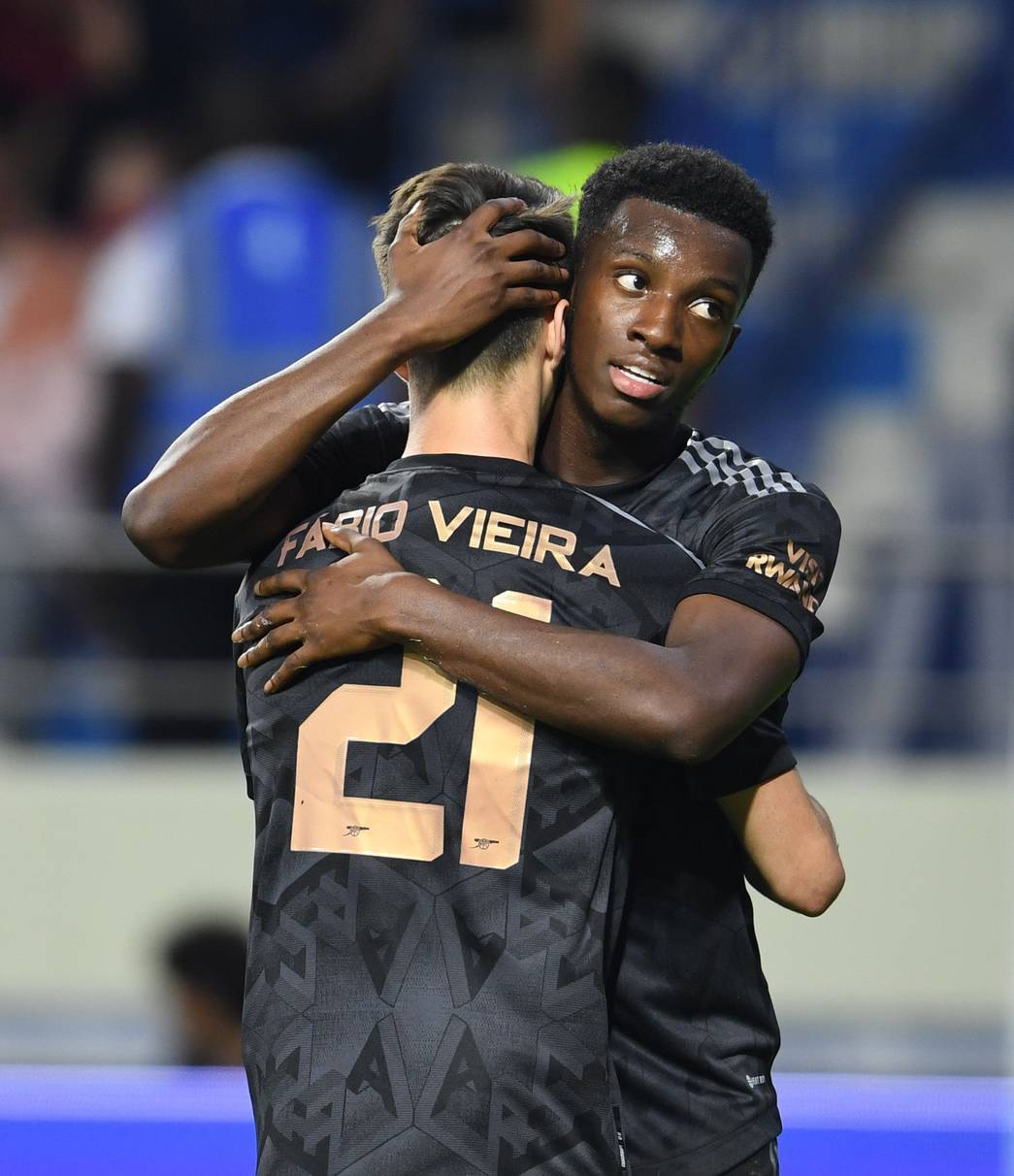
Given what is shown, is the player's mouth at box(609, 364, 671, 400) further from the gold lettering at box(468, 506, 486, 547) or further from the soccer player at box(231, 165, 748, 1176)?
the gold lettering at box(468, 506, 486, 547)

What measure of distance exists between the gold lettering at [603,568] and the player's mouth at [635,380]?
0.24m

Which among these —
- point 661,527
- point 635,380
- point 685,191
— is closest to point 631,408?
point 635,380

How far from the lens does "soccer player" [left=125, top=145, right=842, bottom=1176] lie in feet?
5.98

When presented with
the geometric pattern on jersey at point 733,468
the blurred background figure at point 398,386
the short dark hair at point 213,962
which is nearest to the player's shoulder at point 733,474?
the geometric pattern on jersey at point 733,468

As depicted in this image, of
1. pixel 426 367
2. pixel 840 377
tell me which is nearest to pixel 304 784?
pixel 426 367

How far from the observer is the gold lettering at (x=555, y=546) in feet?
6.10

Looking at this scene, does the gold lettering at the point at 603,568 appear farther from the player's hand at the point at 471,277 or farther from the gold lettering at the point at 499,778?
the player's hand at the point at 471,277

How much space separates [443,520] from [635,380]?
11.5 inches

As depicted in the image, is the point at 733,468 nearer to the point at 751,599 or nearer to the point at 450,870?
the point at 751,599

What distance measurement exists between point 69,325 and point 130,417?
688 millimetres

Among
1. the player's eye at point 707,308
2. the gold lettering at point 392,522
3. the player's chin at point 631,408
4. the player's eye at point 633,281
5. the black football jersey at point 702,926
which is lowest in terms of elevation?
the black football jersey at point 702,926

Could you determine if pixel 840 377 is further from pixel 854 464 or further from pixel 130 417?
pixel 130 417

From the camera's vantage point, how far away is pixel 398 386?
5.27 m

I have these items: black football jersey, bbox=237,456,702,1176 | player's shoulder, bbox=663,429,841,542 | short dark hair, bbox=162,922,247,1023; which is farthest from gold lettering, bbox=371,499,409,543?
short dark hair, bbox=162,922,247,1023
